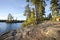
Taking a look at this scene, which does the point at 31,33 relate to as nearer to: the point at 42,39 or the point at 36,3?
the point at 42,39

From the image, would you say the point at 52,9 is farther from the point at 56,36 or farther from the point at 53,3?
the point at 56,36

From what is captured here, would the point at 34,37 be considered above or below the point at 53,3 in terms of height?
below

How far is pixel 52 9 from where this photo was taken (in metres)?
54.3

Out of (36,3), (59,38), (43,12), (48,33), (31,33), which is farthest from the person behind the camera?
(43,12)

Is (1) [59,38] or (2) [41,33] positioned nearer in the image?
(1) [59,38]

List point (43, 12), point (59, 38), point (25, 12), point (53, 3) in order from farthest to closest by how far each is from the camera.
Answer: point (25, 12)
point (43, 12)
point (53, 3)
point (59, 38)

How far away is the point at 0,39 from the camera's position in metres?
12.4

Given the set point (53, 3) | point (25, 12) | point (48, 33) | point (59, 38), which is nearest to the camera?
point (59, 38)

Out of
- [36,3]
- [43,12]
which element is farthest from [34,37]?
[43,12]

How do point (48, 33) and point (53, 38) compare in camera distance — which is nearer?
point (53, 38)

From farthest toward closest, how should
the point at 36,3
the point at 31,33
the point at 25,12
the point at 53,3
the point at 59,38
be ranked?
the point at 25,12 < the point at 53,3 < the point at 36,3 < the point at 31,33 < the point at 59,38

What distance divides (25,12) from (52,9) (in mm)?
18889

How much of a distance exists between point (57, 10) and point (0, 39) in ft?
144

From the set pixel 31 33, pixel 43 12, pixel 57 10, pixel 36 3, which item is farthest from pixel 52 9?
pixel 31 33
